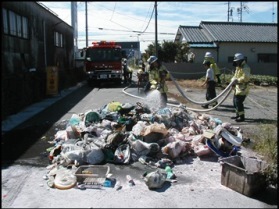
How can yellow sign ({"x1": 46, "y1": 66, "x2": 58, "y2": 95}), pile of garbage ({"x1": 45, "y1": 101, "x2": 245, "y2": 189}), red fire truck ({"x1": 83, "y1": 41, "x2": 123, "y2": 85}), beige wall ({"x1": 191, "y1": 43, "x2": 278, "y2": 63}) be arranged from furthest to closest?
beige wall ({"x1": 191, "y1": 43, "x2": 278, "y2": 63}) < red fire truck ({"x1": 83, "y1": 41, "x2": 123, "y2": 85}) < yellow sign ({"x1": 46, "y1": 66, "x2": 58, "y2": 95}) < pile of garbage ({"x1": 45, "y1": 101, "x2": 245, "y2": 189})

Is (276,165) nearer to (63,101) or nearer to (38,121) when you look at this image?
(38,121)

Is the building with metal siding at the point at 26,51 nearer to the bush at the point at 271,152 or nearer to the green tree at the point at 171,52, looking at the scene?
the bush at the point at 271,152

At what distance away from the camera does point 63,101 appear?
14.3 m

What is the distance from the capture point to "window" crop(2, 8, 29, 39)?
40.4ft

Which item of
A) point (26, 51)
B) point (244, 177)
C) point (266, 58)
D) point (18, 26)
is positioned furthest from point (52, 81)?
point (266, 58)

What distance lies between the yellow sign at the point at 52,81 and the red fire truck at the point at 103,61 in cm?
564

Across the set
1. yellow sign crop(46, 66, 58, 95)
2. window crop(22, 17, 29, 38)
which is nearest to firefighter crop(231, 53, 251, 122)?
yellow sign crop(46, 66, 58, 95)

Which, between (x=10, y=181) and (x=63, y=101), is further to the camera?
(x=63, y=101)

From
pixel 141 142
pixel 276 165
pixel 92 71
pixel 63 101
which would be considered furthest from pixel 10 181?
pixel 92 71

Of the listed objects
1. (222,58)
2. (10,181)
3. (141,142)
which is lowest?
(10,181)

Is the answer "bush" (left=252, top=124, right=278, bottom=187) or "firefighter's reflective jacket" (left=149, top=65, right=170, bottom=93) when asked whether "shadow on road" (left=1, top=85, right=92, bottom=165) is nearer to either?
"firefighter's reflective jacket" (left=149, top=65, right=170, bottom=93)

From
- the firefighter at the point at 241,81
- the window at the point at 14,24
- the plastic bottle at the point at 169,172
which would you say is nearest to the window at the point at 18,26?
the window at the point at 14,24

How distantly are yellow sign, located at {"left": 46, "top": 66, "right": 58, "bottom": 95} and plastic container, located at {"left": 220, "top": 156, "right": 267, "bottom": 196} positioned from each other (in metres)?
11.8

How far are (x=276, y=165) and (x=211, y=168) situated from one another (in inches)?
54.5
